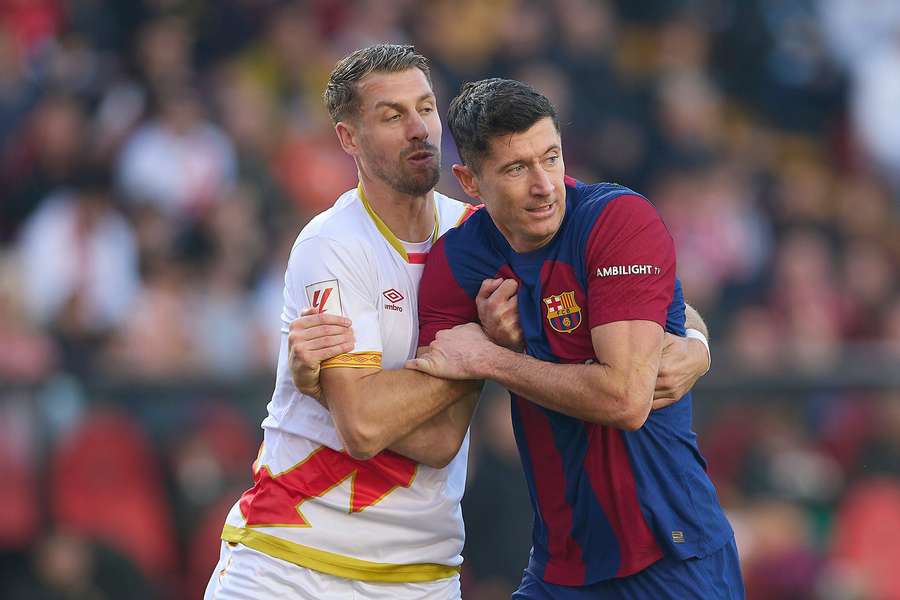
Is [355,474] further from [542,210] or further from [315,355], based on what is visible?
[542,210]

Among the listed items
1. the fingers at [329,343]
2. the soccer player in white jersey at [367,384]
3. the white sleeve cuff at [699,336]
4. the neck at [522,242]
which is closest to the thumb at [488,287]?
the soccer player in white jersey at [367,384]

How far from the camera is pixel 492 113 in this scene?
14.9ft

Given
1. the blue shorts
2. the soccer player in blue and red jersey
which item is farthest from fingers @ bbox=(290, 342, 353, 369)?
the blue shorts

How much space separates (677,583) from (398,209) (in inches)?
63.4

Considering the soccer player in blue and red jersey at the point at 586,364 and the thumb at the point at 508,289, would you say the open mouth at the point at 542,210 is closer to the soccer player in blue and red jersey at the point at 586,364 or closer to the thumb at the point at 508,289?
the soccer player in blue and red jersey at the point at 586,364

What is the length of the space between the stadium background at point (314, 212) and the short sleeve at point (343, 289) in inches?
143

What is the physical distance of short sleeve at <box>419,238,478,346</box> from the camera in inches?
193

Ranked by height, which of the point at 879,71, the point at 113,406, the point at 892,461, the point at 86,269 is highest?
the point at 879,71

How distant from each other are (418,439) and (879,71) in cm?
939

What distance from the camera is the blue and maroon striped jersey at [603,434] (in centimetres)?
450

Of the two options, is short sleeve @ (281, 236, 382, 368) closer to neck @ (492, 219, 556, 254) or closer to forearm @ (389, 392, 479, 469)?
forearm @ (389, 392, 479, 469)

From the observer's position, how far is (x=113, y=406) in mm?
8727

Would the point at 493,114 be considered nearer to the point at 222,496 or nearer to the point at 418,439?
the point at 418,439

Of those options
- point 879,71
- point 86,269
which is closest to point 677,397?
point 86,269
